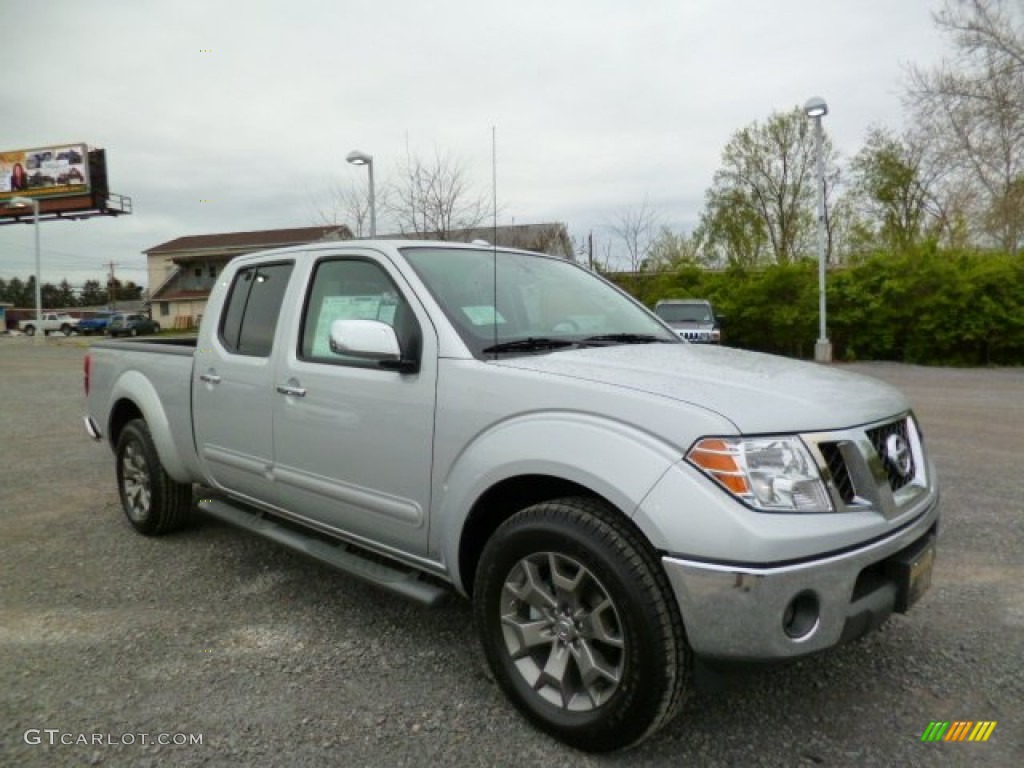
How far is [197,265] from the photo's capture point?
2245 inches

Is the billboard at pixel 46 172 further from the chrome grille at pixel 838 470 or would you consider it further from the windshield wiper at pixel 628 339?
the chrome grille at pixel 838 470

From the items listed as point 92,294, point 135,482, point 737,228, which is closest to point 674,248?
point 737,228

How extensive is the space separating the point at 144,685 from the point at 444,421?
1603 mm

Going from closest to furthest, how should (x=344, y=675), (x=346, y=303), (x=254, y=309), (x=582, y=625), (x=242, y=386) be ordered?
(x=582, y=625) < (x=344, y=675) < (x=346, y=303) < (x=242, y=386) < (x=254, y=309)

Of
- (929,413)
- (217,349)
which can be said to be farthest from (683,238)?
(217,349)

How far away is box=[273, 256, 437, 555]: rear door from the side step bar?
123 mm

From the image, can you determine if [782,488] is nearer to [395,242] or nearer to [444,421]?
[444,421]

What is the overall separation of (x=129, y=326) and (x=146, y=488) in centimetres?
5065

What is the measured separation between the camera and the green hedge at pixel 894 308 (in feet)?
52.2

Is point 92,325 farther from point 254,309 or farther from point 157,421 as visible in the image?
point 254,309

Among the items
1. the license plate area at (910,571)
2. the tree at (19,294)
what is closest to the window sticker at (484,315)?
the license plate area at (910,571)

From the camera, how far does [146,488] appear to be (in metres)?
4.55

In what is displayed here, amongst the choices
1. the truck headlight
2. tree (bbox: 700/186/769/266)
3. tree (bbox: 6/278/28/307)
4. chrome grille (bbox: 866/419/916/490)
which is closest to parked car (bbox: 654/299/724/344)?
chrome grille (bbox: 866/419/916/490)

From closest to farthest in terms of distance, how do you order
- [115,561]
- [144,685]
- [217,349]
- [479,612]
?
[479,612] < [144,685] < [217,349] < [115,561]
